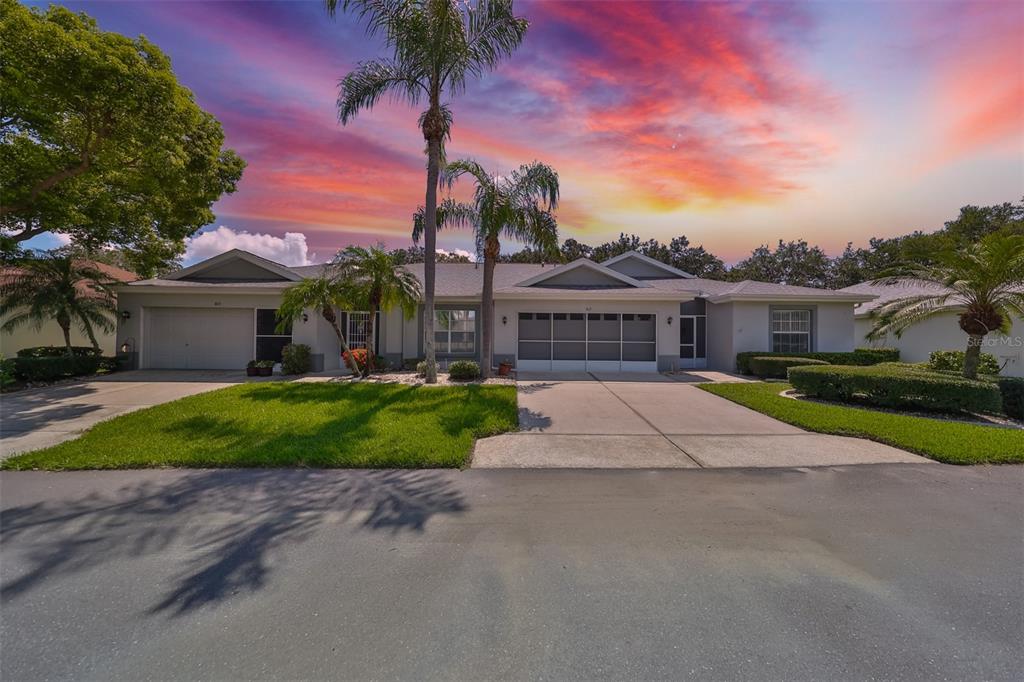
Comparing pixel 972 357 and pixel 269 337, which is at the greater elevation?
pixel 269 337

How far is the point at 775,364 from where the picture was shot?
46.8 ft

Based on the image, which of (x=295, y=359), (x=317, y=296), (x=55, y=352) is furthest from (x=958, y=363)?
(x=55, y=352)

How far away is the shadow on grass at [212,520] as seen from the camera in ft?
10.3

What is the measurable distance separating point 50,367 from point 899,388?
22.0 metres

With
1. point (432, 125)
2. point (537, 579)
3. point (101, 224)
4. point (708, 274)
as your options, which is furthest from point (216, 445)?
point (708, 274)

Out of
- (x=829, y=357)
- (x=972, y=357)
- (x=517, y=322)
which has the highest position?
(x=517, y=322)

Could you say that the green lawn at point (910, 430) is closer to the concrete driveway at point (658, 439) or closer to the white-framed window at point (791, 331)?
the concrete driveway at point (658, 439)

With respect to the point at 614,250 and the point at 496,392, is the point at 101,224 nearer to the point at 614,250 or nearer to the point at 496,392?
the point at 496,392

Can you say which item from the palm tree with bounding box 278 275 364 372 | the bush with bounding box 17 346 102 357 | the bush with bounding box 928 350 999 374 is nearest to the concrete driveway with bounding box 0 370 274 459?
the bush with bounding box 17 346 102 357

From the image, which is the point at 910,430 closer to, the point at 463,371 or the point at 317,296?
the point at 463,371

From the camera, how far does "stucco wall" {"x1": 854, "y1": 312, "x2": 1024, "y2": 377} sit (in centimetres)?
1512

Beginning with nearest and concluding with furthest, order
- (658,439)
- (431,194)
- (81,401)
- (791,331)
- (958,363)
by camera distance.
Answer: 1. (658,439)
2. (81,401)
3. (431,194)
4. (958,363)
5. (791,331)

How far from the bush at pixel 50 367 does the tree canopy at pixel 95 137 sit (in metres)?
3.19

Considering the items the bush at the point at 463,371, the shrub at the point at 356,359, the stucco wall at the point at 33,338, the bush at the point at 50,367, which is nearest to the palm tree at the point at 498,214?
the bush at the point at 463,371
